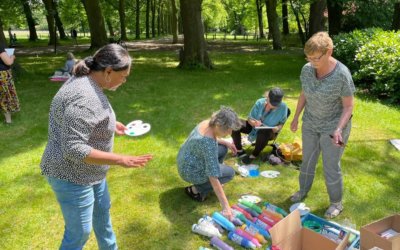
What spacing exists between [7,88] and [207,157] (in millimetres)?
4824

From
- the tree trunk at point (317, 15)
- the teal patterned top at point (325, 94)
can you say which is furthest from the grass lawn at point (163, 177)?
the tree trunk at point (317, 15)

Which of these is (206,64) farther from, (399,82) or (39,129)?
(39,129)

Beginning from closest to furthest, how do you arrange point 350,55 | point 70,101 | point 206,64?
point 70,101 → point 350,55 → point 206,64

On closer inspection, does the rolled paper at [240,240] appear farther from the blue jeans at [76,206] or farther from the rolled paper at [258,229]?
the blue jeans at [76,206]

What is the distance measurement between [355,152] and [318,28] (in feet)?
32.8

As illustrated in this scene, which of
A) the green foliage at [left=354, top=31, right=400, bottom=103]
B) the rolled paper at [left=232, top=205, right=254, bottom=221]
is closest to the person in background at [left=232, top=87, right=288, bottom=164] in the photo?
the rolled paper at [left=232, top=205, right=254, bottom=221]

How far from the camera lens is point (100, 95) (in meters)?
2.22

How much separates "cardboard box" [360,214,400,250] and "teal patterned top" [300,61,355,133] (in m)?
0.97

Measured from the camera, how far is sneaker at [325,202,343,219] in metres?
3.99

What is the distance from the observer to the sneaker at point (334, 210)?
399 centimetres

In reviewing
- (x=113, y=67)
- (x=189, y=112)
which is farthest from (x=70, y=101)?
(x=189, y=112)

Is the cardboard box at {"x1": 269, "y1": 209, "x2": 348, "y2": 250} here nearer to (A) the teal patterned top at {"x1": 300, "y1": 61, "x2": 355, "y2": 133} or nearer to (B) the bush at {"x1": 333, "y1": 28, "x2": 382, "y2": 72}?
(A) the teal patterned top at {"x1": 300, "y1": 61, "x2": 355, "y2": 133}

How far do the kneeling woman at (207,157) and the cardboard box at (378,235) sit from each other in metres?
1.23

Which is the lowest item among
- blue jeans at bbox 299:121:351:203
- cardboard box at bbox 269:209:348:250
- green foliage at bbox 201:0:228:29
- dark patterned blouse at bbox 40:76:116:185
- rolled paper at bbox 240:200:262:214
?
rolled paper at bbox 240:200:262:214
